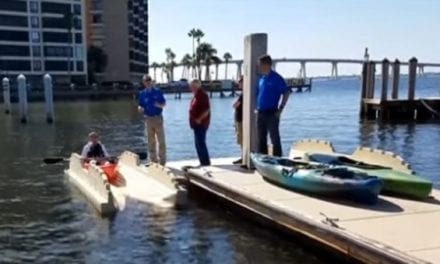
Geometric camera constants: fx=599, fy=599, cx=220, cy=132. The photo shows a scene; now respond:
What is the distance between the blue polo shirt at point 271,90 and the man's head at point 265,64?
148 millimetres

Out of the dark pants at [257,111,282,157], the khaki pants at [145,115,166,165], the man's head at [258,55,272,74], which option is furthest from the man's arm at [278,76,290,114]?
the khaki pants at [145,115,166,165]

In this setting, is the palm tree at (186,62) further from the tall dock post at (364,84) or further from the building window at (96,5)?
the tall dock post at (364,84)

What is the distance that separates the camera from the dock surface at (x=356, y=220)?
24.7 ft

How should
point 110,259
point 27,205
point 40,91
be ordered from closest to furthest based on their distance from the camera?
point 110,259 → point 27,205 → point 40,91

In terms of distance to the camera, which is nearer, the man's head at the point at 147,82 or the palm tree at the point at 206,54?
the man's head at the point at 147,82

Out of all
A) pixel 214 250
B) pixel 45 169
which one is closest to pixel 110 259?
pixel 214 250

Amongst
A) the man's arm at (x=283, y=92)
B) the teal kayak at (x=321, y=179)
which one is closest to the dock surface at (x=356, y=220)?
the teal kayak at (x=321, y=179)

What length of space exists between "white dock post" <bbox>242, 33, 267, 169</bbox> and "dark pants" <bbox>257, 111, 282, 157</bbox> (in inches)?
8.0

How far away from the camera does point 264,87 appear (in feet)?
41.2

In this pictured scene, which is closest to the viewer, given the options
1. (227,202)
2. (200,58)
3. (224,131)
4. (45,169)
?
(227,202)

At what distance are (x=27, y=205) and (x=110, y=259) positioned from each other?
16.6ft

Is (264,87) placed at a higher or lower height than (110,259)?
higher

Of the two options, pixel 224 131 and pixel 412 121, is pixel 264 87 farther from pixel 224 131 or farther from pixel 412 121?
pixel 412 121

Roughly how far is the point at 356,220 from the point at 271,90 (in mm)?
4408
